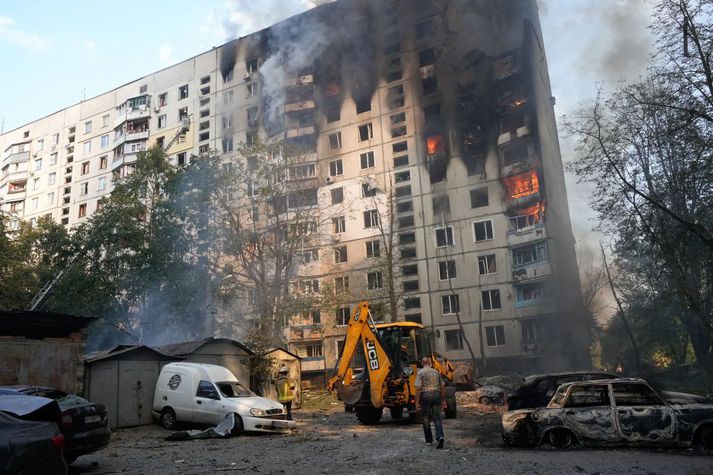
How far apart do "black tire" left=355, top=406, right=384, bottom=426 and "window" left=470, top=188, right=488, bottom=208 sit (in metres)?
31.7

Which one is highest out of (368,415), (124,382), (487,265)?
(487,265)

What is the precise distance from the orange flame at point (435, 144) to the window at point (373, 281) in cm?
1276

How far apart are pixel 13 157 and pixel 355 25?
52.5 metres

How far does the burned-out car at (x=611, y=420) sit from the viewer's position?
8.66 metres

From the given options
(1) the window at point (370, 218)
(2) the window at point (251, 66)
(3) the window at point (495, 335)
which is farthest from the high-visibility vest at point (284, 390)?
(2) the window at point (251, 66)

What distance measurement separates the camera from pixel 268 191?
1212 inches

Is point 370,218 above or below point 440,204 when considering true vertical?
below

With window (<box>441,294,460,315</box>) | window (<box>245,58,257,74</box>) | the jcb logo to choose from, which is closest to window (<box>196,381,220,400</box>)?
the jcb logo

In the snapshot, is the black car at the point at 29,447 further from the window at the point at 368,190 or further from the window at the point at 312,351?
the window at the point at 368,190

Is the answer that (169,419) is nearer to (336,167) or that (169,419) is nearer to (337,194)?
(337,194)

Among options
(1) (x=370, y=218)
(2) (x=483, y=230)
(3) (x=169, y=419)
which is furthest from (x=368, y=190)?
(3) (x=169, y=419)

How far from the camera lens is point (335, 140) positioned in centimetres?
5225

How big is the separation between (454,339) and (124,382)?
3037 centimetres

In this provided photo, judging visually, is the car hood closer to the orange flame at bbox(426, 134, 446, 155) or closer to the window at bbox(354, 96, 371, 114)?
the orange flame at bbox(426, 134, 446, 155)
